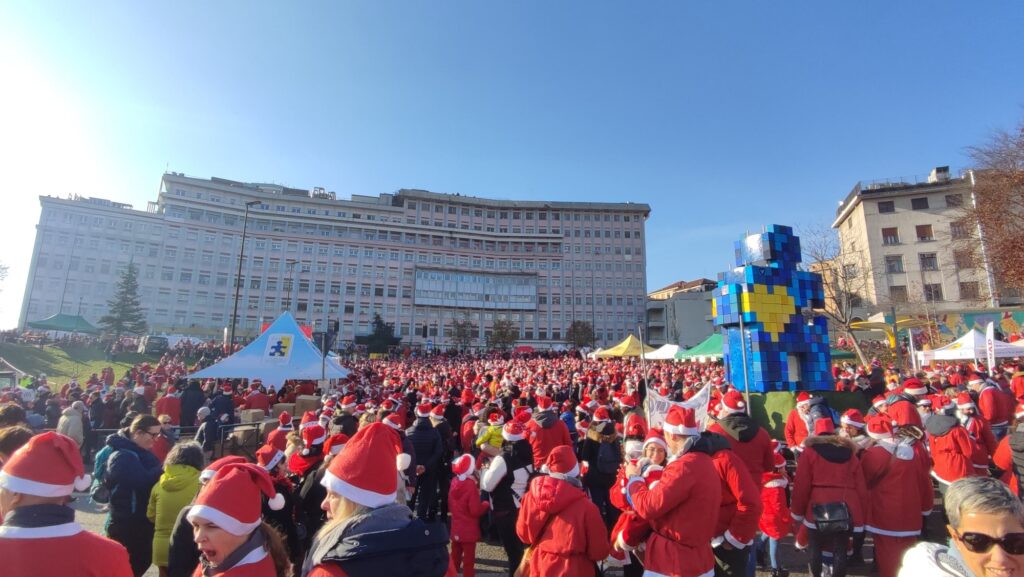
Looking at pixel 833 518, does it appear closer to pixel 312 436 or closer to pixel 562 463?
pixel 562 463

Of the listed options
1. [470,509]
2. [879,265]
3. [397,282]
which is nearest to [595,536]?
[470,509]

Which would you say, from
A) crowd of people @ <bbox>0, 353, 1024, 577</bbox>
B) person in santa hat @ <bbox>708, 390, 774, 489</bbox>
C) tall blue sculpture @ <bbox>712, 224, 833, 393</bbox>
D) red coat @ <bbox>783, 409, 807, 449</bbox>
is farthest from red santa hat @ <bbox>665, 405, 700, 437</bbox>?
tall blue sculpture @ <bbox>712, 224, 833, 393</bbox>

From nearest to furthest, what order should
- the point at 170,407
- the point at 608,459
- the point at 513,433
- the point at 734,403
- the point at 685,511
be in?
the point at 685,511
the point at 513,433
the point at 608,459
the point at 734,403
the point at 170,407

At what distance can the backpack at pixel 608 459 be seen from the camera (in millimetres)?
5696

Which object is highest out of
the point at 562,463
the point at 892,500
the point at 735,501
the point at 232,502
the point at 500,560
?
the point at 232,502

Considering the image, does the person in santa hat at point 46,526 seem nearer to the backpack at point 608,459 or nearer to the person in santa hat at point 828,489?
the backpack at point 608,459

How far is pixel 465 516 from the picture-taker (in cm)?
505

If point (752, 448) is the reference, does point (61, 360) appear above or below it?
above

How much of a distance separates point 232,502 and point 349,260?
238 feet

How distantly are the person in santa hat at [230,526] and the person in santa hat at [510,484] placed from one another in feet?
9.59

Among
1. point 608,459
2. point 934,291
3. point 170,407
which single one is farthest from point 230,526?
point 934,291

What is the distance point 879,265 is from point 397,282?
191 ft

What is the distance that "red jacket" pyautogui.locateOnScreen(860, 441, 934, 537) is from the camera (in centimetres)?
425

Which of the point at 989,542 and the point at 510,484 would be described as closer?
the point at 989,542
